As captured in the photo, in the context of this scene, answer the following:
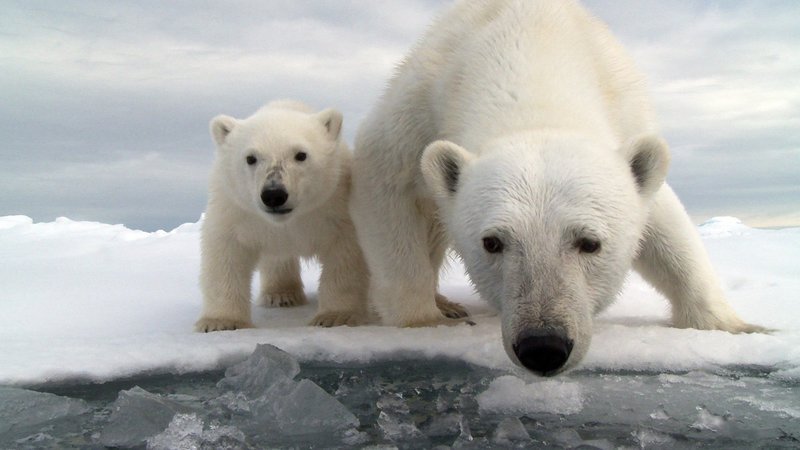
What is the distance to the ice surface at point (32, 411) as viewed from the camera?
10.2 ft

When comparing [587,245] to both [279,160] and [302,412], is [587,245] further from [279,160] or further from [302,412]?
[279,160]

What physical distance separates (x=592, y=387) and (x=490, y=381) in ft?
1.50

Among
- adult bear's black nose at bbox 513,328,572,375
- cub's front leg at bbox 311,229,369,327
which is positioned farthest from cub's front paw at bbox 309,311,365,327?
adult bear's black nose at bbox 513,328,572,375

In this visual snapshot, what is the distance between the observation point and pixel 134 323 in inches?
226

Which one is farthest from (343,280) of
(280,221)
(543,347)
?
(543,347)

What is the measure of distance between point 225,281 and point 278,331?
76cm

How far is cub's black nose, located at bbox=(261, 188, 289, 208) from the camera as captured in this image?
185 inches

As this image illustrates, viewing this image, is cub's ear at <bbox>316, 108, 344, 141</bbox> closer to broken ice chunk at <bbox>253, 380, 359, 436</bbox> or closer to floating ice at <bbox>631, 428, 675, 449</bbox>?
broken ice chunk at <bbox>253, 380, 359, 436</bbox>

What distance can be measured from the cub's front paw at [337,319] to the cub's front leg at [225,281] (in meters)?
0.51

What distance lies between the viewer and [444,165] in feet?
10.9

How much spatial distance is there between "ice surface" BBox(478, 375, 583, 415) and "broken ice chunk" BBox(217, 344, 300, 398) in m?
0.89

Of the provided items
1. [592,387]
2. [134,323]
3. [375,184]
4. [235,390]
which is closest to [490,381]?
[592,387]

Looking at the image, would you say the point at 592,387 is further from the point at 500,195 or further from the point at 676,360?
the point at 500,195

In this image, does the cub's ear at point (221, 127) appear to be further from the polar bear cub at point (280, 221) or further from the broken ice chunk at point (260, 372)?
the broken ice chunk at point (260, 372)
